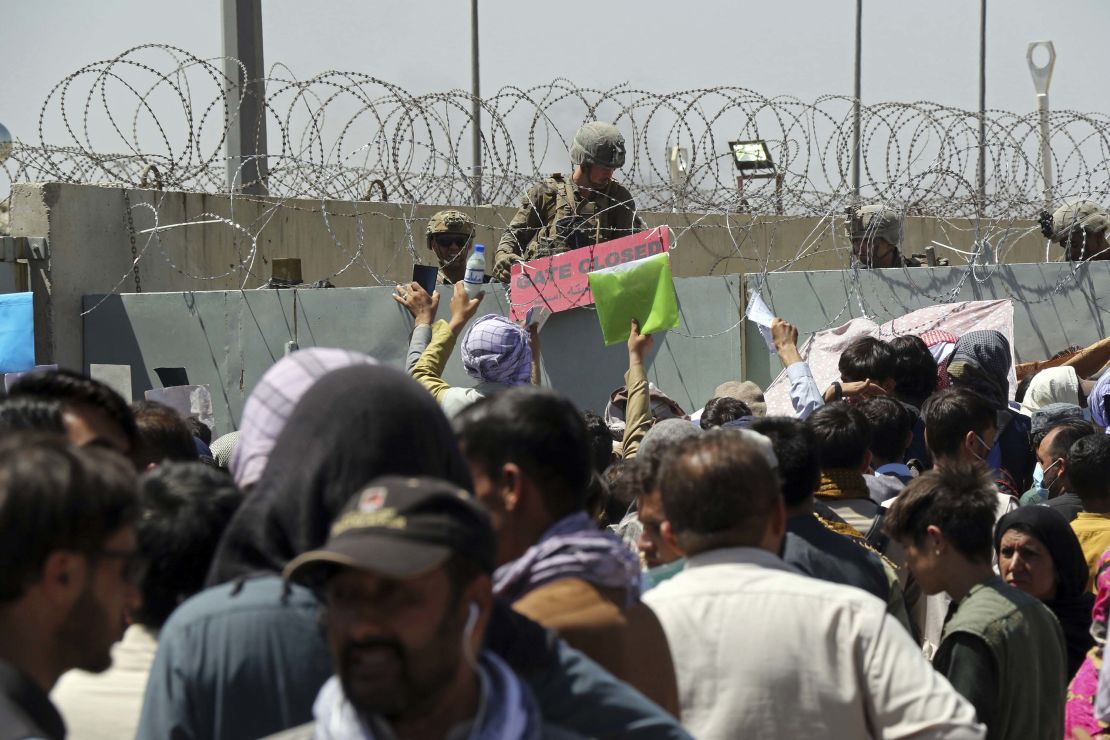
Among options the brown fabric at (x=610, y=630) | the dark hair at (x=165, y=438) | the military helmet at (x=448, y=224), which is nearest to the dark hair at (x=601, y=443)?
the dark hair at (x=165, y=438)

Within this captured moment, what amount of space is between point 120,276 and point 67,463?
726 centimetres

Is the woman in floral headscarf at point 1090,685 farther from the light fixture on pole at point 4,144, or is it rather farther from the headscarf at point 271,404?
the light fixture on pole at point 4,144

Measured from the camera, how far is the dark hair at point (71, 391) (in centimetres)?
291

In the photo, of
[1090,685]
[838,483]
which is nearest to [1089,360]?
[838,483]

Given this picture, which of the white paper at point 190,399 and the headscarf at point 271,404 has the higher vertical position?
the headscarf at point 271,404

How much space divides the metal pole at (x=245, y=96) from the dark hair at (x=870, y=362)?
4483 millimetres

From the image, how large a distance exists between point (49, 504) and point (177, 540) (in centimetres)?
55

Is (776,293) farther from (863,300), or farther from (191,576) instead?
(191,576)

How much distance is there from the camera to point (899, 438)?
4.87 metres

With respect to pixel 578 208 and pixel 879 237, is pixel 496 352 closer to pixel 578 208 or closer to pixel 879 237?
pixel 578 208

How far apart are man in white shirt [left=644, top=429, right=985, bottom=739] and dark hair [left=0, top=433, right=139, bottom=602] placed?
112cm

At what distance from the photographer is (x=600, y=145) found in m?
7.39

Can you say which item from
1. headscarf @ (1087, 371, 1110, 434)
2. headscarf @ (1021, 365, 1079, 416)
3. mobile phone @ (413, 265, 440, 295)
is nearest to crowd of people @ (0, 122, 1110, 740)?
headscarf @ (1087, 371, 1110, 434)

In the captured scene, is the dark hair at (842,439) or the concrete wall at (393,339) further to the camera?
the concrete wall at (393,339)
